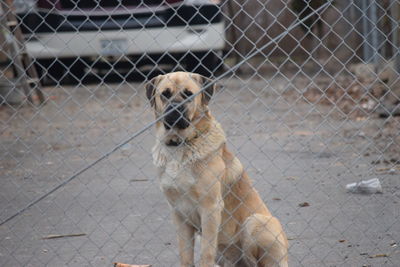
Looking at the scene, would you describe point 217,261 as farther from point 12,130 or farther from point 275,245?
point 12,130

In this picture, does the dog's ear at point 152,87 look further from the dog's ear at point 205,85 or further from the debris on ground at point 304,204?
the debris on ground at point 304,204

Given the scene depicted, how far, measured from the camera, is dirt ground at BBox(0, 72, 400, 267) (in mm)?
3918

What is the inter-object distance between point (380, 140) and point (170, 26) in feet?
15.3

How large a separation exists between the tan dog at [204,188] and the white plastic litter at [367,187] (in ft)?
5.47

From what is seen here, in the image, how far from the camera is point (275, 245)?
3266 mm

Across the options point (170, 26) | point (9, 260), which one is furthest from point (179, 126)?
point (170, 26)

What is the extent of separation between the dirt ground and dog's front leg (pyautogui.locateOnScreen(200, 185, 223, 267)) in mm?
524

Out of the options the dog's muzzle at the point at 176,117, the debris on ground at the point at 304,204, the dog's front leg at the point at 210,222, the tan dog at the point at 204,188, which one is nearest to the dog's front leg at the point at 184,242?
the tan dog at the point at 204,188

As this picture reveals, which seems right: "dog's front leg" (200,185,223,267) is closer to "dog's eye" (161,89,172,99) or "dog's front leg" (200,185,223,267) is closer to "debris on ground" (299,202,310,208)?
"dog's eye" (161,89,172,99)

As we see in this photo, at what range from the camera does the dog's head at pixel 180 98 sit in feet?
10.7

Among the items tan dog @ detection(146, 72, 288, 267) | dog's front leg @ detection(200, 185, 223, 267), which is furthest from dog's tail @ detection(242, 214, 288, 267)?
dog's front leg @ detection(200, 185, 223, 267)

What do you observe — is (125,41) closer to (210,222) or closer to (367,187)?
(367,187)

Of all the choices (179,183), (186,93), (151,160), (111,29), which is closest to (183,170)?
(179,183)

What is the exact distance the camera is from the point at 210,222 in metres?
3.24
